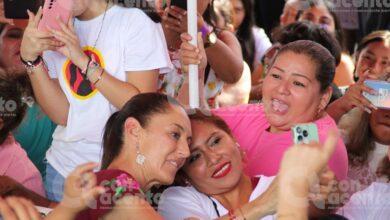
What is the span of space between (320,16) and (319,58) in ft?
5.12

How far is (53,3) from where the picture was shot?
6.54 feet

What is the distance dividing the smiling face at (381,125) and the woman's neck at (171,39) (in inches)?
25.0

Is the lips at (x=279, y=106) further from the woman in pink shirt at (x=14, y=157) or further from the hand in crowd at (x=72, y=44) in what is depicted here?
the woman in pink shirt at (x=14, y=157)

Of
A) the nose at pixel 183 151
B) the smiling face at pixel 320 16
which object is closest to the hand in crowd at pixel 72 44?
the nose at pixel 183 151

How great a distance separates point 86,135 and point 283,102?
50cm

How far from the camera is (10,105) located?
236 cm

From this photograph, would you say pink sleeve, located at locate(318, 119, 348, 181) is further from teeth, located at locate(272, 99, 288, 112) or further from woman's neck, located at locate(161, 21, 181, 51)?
woman's neck, located at locate(161, 21, 181, 51)

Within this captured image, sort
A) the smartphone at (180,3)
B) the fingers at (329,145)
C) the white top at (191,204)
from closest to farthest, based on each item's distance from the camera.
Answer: the fingers at (329,145) → the white top at (191,204) → the smartphone at (180,3)

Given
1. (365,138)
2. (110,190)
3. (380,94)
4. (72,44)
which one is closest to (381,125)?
(365,138)

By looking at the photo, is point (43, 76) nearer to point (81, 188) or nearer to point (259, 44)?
point (81, 188)

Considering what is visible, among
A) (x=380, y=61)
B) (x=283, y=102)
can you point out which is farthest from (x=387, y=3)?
(x=283, y=102)

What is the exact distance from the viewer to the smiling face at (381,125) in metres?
2.47

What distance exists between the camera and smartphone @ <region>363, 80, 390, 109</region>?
2.29 metres

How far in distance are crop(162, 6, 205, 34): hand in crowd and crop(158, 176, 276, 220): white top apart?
0.57 m
